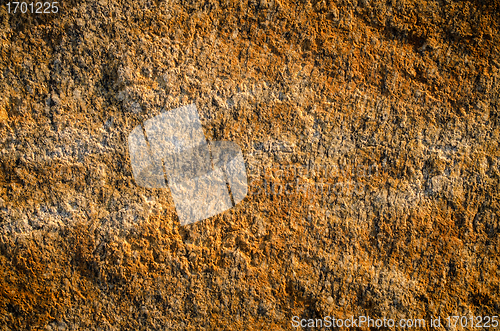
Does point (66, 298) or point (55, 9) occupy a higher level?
point (55, 9)

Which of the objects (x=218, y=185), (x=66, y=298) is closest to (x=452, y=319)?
(x=218, y=185)

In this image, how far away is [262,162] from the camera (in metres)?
1.20

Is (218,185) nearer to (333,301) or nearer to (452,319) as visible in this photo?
(333,301)

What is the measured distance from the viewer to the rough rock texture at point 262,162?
118cm

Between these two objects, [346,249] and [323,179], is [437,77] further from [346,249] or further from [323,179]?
[346,249]

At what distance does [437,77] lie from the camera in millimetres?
1211

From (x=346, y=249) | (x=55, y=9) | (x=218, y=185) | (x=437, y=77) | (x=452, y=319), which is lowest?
(x=452, y=319)

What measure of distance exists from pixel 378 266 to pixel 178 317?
77 centimetres

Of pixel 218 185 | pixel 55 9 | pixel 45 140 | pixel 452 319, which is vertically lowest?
pixel 452 319

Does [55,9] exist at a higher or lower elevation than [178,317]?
higher

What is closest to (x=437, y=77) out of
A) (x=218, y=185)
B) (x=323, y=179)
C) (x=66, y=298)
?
(x=323, y=179)

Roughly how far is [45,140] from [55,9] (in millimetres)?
470

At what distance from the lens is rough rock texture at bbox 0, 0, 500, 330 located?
118 cm

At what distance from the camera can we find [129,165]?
1.19 metres
